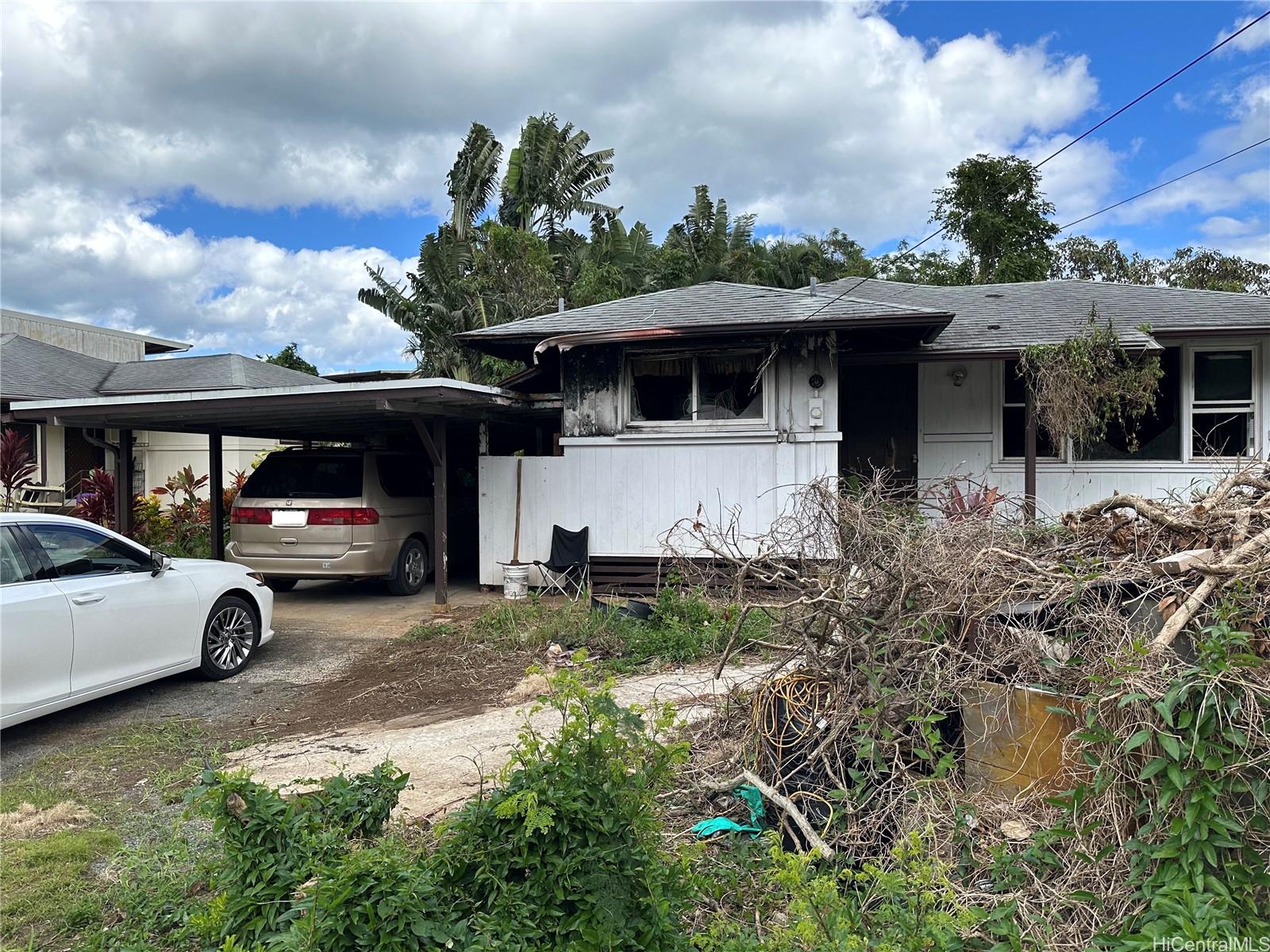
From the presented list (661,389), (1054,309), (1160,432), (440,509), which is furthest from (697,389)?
(1160,432)

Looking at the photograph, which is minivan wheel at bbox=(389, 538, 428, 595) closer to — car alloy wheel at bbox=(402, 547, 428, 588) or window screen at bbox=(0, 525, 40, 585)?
car alloy wheel at bbox=(402, 547, 428, 588)

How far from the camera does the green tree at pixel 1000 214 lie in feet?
78.4

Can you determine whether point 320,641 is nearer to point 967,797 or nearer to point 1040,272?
point 967,797

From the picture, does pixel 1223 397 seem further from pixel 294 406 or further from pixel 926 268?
pixel 926 268

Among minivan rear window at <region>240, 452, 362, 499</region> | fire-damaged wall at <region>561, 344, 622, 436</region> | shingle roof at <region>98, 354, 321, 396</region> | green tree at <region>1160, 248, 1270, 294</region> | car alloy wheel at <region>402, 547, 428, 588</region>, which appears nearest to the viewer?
minivan rear window at <region>240, 452, 362, 499</region>

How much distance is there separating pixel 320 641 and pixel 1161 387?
11011 mm

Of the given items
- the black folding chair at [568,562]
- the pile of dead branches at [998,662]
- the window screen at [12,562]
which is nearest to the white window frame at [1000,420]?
the black folding chair at [568,562]

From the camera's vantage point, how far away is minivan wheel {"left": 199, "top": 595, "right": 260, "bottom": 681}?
655cm

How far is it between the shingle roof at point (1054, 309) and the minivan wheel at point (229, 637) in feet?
27.4

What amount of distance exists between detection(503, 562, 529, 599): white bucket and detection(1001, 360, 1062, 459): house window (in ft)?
22.2

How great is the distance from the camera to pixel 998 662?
3.49 m

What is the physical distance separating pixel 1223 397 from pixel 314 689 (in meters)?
11.6

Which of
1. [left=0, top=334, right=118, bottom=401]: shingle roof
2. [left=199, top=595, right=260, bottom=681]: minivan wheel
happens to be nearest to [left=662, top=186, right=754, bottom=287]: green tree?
[left=0, top=334, right=118, bottom=401]: shingle roof

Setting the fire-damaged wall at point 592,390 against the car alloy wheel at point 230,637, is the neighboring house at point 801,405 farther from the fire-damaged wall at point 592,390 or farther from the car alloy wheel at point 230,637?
the car alloy wheel at point 230,637
